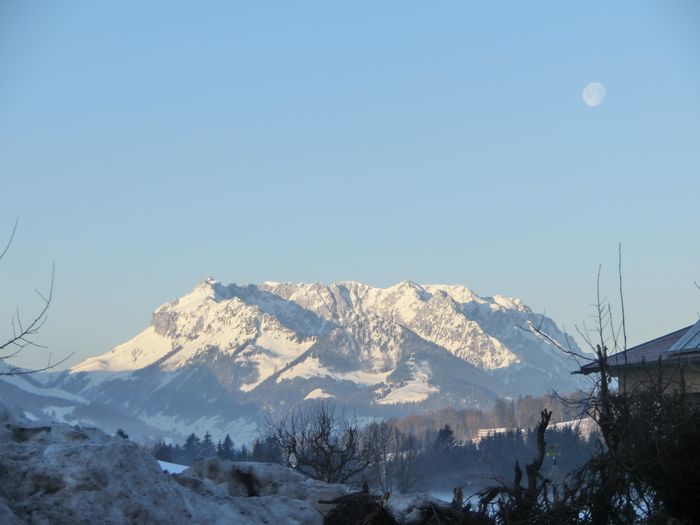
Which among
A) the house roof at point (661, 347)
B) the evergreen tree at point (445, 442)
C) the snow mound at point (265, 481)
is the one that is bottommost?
the evergreen tree at point (445, 442)

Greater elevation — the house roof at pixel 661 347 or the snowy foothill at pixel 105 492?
the house roof at pixel 661 347

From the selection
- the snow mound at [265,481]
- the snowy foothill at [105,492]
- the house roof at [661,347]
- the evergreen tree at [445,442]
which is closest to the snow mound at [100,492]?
the snowy foothill at [105,492]

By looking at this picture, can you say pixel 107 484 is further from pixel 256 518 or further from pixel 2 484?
pixel 256 518

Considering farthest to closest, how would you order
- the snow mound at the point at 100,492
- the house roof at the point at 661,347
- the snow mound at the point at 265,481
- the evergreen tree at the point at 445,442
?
1. the evergreen tree at the point at 445,442
2. the house roof at the point at 661,347
3. the snow mound at the point at 265,481
4. the snow mound at the point at 100,492

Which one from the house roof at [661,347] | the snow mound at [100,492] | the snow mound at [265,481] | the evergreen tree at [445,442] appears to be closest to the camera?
the snow mound at [100,492]

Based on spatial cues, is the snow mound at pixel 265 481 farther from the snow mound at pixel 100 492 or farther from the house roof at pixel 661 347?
the house roof at pixel 661 347

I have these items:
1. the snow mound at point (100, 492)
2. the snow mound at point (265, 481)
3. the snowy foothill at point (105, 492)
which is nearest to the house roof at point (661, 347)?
the snow mound at point (265, 481)

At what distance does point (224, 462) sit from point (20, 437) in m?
2.58

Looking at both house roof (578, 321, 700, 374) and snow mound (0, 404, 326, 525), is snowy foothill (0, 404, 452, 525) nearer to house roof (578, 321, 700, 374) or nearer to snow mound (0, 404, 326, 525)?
snow mound (0, 404, 326, 525)

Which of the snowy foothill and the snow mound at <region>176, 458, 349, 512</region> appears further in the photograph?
the snow mound at <region>176, 458, 349, 512</region>

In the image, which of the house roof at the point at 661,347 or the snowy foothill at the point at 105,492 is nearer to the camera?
the snowy foothill at the point at 105,492

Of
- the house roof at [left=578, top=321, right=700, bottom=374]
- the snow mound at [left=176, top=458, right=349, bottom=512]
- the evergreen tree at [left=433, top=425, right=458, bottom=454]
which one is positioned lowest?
the evergreen tree at [left=433, top=425, right=458, bottom=454]

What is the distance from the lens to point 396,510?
8297 mm

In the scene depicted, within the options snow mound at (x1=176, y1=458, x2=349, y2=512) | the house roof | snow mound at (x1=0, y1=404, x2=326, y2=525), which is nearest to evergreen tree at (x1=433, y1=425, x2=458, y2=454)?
the house roof
